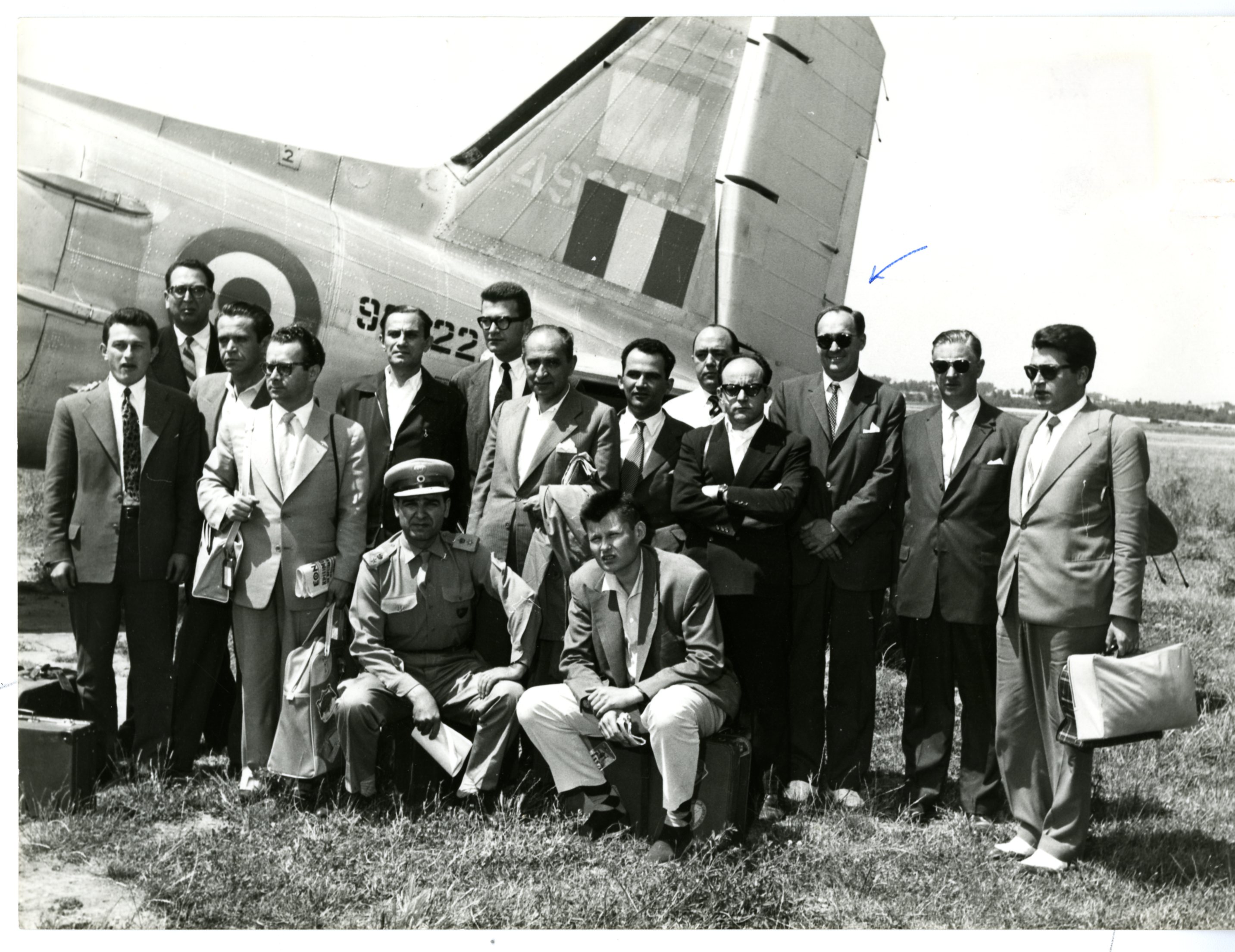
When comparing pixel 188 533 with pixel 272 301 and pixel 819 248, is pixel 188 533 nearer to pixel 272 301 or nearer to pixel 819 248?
pixel 272 301

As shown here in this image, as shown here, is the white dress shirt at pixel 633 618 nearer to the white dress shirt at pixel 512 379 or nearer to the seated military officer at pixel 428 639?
the seated military officer at pixel 428 639

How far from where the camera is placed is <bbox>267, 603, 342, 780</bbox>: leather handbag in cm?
406

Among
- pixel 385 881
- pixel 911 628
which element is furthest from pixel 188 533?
pixel 911 628

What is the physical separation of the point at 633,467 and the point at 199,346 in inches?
87.9

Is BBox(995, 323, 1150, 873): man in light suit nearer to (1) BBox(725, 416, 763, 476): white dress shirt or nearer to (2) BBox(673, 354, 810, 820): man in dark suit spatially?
(2) BBox(673, 354, 810, 820): man in dark suit

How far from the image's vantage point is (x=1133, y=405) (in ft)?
47.8

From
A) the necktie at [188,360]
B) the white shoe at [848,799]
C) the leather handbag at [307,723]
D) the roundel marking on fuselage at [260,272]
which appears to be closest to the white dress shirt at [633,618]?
the white shoe at [848,799]

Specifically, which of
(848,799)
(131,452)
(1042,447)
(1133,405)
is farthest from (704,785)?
(1133,405)

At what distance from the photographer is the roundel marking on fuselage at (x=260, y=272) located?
620 centimetres

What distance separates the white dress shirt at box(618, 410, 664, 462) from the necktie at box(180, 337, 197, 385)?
2.11 metres

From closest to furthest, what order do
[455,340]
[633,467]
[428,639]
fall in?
[428,639] < [633,467] < [455,340]

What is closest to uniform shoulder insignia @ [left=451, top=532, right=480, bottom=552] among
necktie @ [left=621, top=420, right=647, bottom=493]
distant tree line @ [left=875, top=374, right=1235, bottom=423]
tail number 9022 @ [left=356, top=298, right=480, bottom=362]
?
necktie @ [left=621, top=420, right=647, bottom=493]

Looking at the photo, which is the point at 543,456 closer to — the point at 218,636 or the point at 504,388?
the point at 504,388

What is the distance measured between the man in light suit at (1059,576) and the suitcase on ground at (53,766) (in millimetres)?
3597
